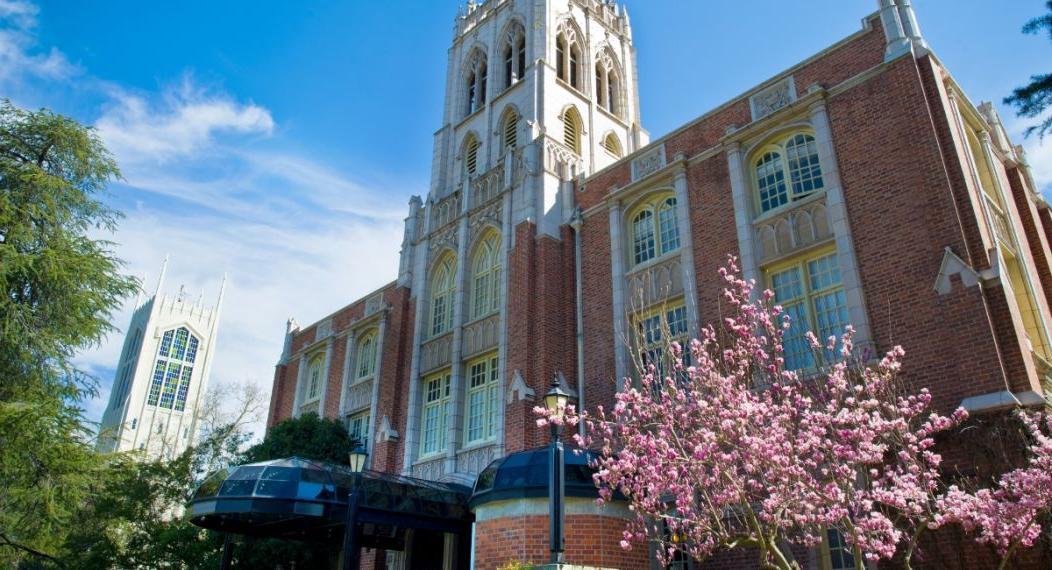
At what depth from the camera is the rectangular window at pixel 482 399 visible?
21438 mm

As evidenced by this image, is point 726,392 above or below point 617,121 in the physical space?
below

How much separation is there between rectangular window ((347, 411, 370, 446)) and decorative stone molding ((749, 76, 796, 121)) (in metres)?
16.9

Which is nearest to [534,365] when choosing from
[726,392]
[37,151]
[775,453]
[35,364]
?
[726,392]

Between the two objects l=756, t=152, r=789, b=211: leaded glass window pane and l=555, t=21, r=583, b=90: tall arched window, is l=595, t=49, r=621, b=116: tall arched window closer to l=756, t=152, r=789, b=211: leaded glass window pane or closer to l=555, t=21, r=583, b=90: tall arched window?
l=555, t=21, r=583, b=90: tall arched window

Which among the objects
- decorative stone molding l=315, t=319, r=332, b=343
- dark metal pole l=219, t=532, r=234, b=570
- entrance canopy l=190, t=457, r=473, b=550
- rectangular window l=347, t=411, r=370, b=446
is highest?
decorative stone molding l=315, t=319, r=332, b=343

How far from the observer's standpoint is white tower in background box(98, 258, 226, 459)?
8781 cm

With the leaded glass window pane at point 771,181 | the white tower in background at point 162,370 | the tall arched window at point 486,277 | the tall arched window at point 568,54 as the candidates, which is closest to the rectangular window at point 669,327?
the leaded glass window pane at point 771,181

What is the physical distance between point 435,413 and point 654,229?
919 cm

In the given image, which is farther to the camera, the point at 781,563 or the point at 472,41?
the point at 472,41

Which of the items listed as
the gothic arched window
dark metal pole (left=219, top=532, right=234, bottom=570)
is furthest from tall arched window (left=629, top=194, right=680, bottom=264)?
dark metal pole (left=219, top=532, right=234, bottom=570)

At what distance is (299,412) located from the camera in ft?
103

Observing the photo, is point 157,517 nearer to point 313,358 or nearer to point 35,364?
point 35,364

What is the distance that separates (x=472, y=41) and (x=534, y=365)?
17.2 meters

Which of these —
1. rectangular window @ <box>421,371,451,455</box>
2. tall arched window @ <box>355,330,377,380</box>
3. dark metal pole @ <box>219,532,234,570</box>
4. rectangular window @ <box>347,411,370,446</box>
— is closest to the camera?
dark metal pole @ <box>219,532,234,570</box>
